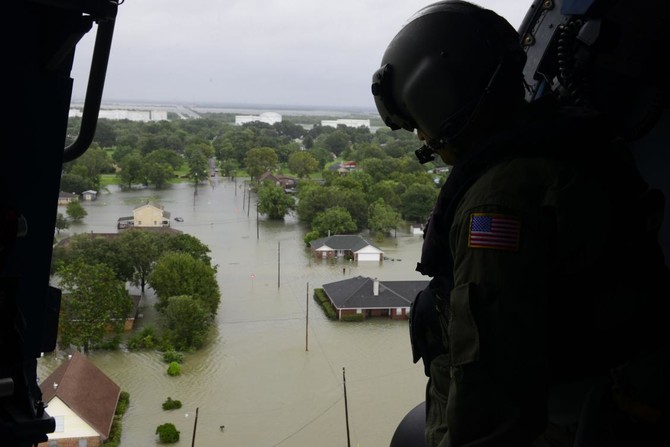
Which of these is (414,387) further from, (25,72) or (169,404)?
(25,72)

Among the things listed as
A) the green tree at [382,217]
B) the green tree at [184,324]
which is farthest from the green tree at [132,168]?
the green tree at [184,324]

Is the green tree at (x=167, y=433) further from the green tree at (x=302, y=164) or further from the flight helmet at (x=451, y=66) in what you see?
the green tree at (x=302, y=164)

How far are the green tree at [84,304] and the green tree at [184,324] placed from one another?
1.54ft

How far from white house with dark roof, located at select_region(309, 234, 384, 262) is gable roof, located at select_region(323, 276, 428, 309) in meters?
1.13

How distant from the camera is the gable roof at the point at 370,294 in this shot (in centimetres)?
666

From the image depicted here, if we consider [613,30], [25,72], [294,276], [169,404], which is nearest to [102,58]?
[25,72]

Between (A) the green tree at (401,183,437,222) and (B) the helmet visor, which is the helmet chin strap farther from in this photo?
(A) the green tree at (401,183,437,222)

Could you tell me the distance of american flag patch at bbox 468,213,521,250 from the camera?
42cm

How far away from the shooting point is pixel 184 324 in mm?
6035

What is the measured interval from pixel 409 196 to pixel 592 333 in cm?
753

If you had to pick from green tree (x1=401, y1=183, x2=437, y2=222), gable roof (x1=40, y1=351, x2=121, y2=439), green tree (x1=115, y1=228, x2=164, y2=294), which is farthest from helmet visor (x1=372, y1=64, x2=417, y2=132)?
green tree (x1=401, y1=183, x2=437, y2=222)

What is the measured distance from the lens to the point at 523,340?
1.37 feet

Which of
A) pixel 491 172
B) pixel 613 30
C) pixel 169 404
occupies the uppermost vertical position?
pixel 613 30

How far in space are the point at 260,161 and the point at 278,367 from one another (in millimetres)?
5999
